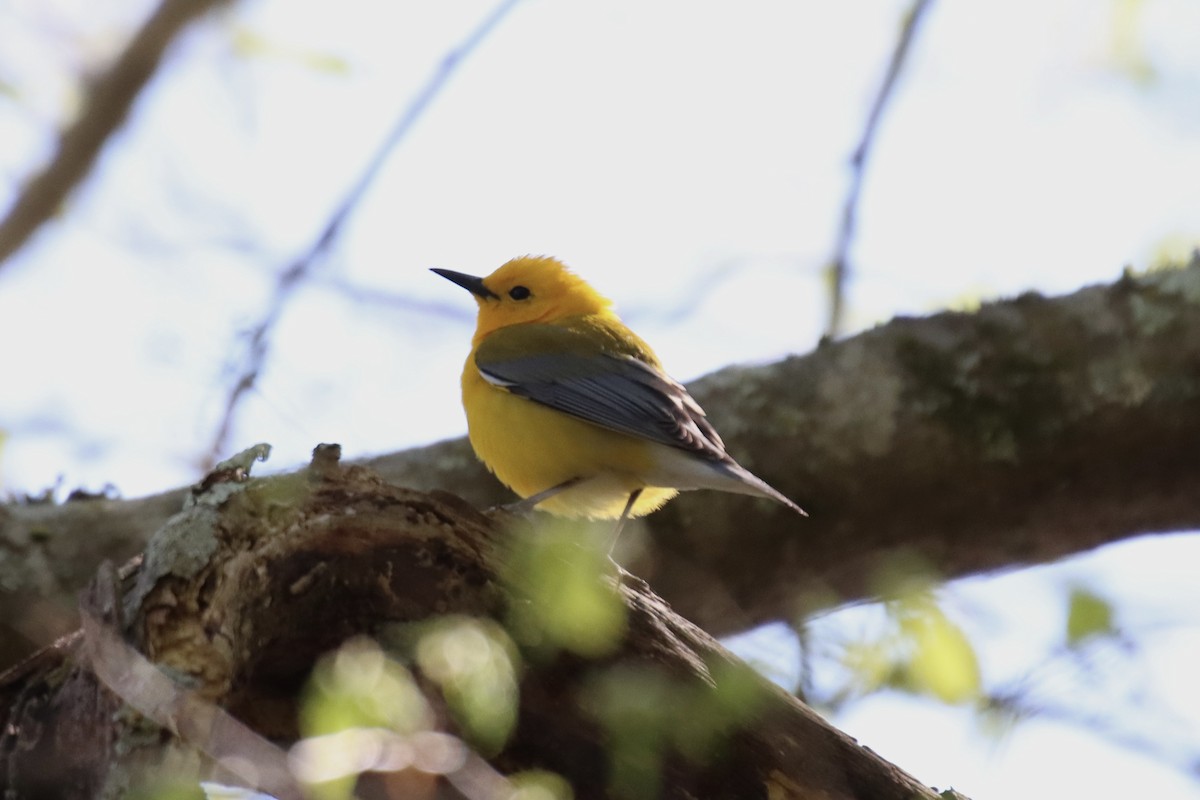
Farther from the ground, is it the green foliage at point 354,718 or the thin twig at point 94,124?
the thin twig at point 94,124

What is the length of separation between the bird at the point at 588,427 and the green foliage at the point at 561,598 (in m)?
1.20

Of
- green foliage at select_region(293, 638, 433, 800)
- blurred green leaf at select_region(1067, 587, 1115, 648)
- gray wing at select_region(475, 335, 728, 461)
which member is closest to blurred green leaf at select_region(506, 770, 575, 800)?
green foliage at select_region(293, 638, 433, 800)

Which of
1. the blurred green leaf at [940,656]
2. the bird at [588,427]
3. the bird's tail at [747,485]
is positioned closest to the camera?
the blurred green leaf at [940,656]

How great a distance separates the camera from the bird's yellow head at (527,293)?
21.9 ft

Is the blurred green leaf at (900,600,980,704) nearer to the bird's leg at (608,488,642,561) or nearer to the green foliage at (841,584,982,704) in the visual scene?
the green foliage at (841,584,982,704)

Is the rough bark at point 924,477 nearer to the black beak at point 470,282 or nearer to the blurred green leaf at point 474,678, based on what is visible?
the black beak at point 470,282

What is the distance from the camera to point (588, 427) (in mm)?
5215

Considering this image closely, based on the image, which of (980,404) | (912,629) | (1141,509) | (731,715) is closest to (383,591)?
(731,715)

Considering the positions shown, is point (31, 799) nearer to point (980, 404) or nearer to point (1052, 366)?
point (980, 404)

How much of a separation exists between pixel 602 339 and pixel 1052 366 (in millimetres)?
1931

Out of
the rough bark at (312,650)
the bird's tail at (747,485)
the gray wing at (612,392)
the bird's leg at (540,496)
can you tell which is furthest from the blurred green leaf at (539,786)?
the bird's leg at (540,496)

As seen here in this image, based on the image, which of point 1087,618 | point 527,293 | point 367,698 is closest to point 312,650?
point 367,698

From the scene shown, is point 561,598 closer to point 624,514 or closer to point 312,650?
point 312,650

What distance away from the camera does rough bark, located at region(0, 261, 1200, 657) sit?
519 centimetres
